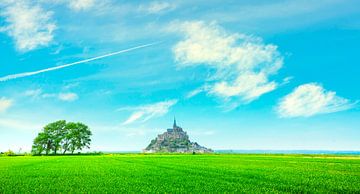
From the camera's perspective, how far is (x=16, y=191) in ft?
61.6

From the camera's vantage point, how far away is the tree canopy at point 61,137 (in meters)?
127

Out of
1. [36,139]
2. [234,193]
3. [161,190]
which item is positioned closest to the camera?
[234,193]

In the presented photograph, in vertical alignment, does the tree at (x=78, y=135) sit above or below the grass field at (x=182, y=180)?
above

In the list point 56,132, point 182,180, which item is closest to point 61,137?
point 56,132

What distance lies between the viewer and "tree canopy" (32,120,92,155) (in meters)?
127

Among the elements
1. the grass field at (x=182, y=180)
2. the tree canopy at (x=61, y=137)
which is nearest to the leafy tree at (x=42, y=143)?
the tree canopy at (x=61, y=137)

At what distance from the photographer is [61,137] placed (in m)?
130

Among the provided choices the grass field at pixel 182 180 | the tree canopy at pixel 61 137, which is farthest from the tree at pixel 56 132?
the grass field at pixel 182 180

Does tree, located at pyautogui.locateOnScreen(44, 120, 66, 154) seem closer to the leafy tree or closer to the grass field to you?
the leafy tree

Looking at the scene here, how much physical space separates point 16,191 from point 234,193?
1222cm

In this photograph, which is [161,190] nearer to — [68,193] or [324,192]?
[68,193]

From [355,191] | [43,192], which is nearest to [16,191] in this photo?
[43,192]

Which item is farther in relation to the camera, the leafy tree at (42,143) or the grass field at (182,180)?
the leafy tree at (42,143)

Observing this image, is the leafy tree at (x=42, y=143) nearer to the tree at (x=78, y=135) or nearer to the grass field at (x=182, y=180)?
the tree at (x=78, y=135)
